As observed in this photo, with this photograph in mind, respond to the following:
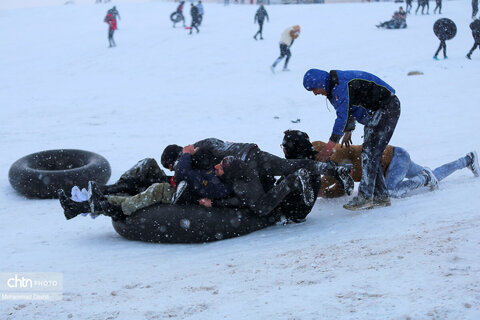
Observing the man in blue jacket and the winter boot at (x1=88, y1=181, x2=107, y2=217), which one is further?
the winter boot at (x1=88, y1=181, x2=107, y2=217)

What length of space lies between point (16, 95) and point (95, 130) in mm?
5435

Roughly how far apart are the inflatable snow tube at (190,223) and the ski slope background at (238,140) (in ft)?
0.44

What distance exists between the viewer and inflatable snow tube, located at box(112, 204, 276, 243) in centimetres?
516

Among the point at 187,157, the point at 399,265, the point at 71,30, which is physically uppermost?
the point at 71,30

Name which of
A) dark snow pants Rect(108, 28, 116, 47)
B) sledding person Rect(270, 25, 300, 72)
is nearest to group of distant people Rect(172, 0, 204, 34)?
dark snow pants Rect(108, 28, 116, 47)

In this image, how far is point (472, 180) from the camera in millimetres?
6105

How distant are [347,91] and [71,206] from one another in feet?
10.0

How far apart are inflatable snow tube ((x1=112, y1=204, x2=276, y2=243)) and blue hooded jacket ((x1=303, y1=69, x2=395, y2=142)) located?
4.22ft

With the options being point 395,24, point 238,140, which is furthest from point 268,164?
point 395,24

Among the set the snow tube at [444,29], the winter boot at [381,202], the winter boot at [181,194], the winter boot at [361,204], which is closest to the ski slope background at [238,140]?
the winter boot at [361,204]

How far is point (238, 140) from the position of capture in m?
10.6

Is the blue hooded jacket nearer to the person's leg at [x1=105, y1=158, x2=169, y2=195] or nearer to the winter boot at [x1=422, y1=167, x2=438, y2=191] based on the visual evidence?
the winter boot at [x1=422, y1=167, x2=438, y2=191]

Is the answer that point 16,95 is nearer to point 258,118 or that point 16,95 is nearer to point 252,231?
point 258,118

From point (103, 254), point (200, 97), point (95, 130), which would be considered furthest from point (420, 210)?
point (200, 97)
